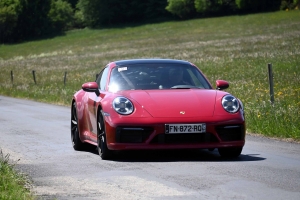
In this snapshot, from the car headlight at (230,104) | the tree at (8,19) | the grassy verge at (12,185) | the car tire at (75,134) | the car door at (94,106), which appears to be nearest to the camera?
the grassy verge at (12,185)

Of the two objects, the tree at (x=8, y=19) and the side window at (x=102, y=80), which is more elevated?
the side window at (x=102, y=80)

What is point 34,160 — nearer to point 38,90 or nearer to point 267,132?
point 267,132

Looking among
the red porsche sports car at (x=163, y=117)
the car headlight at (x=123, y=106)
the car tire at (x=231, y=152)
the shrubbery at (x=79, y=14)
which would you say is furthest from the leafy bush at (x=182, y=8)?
the car headlight at (x=123, y=106)

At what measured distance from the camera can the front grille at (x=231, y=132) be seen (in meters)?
10.2

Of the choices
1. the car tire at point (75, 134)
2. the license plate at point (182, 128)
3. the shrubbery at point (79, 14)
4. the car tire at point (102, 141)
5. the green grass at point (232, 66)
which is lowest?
the shrubbery at point (79, 14)

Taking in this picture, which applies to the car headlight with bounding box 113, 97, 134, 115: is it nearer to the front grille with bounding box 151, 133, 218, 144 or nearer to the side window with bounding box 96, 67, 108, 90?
the front grille with bounding box 151, 133, 218, 144

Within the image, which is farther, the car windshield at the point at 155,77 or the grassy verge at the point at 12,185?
the car windshield at the point at 155,77

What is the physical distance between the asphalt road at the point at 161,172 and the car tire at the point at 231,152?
9 centimetres

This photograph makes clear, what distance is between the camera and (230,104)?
10430mm

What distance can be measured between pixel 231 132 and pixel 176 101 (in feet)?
2.52

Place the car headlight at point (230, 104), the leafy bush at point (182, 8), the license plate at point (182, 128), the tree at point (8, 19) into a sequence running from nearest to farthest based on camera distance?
the license plate at point (182, 128), the car headlight at point (230, 104), the leafy bush at point (182, 8), the tree at point (8, 19)

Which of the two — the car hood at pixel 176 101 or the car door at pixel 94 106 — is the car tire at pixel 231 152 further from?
the car door at pixel 94 106

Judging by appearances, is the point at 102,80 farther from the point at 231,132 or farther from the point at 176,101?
the point at 231,132

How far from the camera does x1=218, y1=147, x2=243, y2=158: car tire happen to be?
1042 cm
